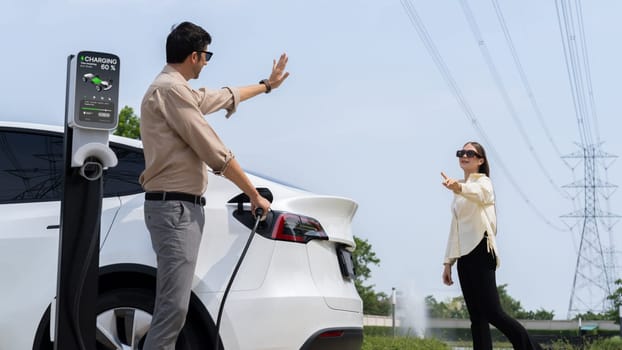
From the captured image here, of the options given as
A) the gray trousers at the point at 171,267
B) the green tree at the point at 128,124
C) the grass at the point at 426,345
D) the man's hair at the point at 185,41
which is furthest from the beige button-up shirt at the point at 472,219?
the green tree at the point at 128,124

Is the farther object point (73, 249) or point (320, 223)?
point (320, 223)

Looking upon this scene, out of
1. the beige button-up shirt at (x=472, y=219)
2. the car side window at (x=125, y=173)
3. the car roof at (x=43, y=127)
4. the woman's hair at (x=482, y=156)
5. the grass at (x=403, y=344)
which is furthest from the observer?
the grass at (x=403, y=344)

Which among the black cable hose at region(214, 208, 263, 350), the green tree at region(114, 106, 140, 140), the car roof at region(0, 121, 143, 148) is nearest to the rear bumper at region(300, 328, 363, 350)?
the black cable hose at region(214, 208, 263, 350)

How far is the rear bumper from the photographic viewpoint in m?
5.30

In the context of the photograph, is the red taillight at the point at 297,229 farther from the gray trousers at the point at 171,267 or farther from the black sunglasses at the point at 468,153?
the black sunglasses at the point at 468,153

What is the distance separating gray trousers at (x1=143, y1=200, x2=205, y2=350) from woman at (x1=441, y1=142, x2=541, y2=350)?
129 inches

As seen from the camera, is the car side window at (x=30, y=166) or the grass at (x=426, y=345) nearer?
the car side window at (x=30, y=166)

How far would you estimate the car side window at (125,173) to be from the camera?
17.9 ft

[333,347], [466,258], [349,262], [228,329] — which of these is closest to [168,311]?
[228,329]

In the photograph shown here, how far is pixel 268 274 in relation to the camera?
5234 millimetres

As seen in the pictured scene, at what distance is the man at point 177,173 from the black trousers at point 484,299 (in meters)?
3.35

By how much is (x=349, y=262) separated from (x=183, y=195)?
150 cm

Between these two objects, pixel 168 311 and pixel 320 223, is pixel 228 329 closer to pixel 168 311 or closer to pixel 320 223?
pixel 168 311

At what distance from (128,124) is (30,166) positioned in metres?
32.6
